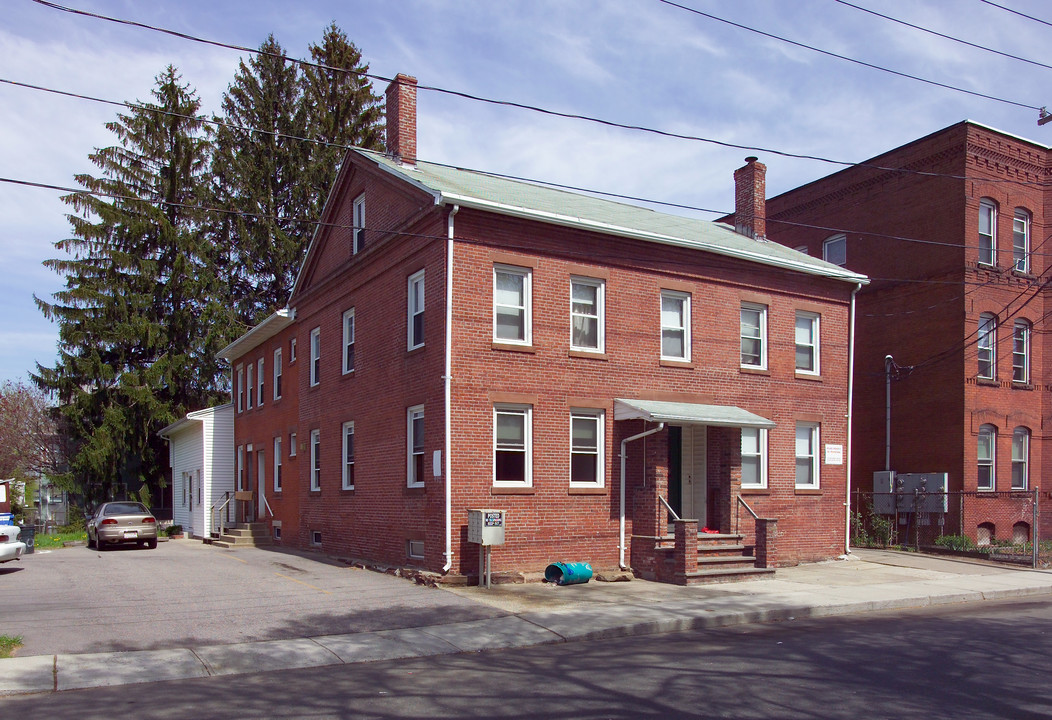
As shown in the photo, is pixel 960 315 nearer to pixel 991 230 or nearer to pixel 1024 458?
pixel 991 230

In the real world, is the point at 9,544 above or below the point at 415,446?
below

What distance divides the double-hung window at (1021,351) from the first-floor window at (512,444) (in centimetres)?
1705

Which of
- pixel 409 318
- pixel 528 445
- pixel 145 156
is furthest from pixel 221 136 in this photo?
pixel 528 445

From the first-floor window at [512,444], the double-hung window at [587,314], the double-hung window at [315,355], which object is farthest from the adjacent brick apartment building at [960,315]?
the double-hung window at [315,355]

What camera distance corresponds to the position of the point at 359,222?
21.1 metres

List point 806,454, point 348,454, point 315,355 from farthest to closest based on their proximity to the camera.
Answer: point 315,355, point 348,454, point 806,454

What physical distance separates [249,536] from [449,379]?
13.4m

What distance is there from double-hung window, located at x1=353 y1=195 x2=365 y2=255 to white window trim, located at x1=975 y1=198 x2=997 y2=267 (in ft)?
56.0

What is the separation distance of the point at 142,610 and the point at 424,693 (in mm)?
6913

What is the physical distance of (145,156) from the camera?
3897 cm

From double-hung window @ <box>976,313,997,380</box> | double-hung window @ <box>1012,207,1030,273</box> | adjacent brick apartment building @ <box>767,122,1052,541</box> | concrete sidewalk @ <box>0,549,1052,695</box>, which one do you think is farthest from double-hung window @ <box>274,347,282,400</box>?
double-hung window @ <box>1012,207,1030,273</box>

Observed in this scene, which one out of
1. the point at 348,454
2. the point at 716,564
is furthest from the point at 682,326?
the point at 348,454

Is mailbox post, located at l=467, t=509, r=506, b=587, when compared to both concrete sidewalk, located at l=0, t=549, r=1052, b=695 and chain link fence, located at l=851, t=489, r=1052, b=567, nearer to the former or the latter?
concrete sidewalk, located at l=0, t=549, r=1052, b=695

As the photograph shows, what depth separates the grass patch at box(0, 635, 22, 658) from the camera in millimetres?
10181
